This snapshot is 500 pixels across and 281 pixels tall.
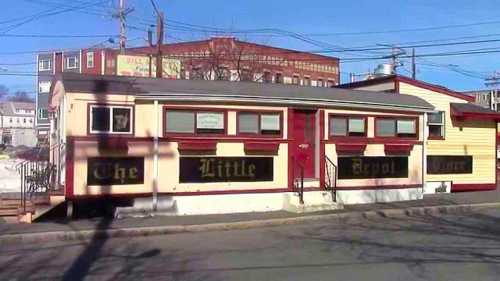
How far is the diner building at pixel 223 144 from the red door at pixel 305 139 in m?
0.03

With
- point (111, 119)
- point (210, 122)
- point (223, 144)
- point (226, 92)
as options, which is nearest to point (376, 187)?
point (223, 144)

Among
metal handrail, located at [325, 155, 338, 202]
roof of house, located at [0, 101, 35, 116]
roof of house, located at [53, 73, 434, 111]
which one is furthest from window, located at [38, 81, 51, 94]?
metal handrail, located at [325, 155, 338, 202]

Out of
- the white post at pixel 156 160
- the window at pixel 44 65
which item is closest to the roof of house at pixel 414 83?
the white post at pixel 156 160

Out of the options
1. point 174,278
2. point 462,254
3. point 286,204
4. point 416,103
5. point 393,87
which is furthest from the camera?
point 393,87

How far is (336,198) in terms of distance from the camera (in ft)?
63.2

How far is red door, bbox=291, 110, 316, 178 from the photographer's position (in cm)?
1878

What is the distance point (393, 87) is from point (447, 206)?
610 cm

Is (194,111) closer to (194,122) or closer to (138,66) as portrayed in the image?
(194,122)

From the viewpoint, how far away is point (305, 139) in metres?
19.0

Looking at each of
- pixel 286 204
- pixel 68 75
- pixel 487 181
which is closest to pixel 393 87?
pixel 487 181

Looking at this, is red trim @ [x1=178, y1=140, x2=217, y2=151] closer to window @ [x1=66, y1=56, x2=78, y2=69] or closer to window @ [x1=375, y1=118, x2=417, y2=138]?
window @ [x1=375, y1=118, x2=417, y2=138]

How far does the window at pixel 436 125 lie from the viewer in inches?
968

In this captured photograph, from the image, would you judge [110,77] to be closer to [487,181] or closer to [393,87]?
[393,87]

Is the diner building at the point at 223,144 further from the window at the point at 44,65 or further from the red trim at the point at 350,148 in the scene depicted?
the window at the point at 44,65
